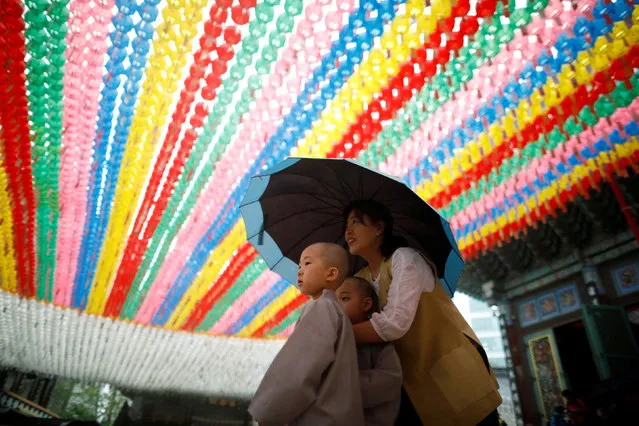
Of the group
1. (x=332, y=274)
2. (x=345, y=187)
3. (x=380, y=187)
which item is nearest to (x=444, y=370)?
(x=332, y=274)

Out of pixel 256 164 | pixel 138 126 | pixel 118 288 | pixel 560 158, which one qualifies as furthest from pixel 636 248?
pixel 118 288

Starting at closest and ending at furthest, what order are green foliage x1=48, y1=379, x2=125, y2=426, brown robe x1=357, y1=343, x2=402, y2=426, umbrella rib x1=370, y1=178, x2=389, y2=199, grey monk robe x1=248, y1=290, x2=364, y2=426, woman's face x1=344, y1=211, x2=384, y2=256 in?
grey monk robe x1=248, y1=290, x2=364, y2=426 < brown robe x1=357, y1=343, x2=402, y2=426 < woman's face x1=344, y1=211, x2=384, y2=256 < umbrella rib x1=370, y1=178, x2=389, y2=199 < green foliage x1=48, y1=379, x2=125, y2=426

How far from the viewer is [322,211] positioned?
7.95 ft

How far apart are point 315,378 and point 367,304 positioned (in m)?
0.62

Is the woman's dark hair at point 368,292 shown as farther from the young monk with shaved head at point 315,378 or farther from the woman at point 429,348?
the young monk with shaved head at point 315,378

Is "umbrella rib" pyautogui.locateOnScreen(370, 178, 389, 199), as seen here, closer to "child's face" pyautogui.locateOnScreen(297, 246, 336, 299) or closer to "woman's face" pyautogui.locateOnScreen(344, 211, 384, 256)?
"woman's face" pyautogui.locateOnScreen(344, 211, 384, 256)

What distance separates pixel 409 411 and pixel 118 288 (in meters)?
6.31

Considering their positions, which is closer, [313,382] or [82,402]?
[313,382]

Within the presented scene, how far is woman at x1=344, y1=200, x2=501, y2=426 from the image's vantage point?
1537mm

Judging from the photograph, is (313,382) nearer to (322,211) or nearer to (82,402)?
(322,211)

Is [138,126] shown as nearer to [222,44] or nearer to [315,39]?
[222,44]

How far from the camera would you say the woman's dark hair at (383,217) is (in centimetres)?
202

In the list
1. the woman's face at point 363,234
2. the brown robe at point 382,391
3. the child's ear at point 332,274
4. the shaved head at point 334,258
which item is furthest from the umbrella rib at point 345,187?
the brown robe at point 382,391

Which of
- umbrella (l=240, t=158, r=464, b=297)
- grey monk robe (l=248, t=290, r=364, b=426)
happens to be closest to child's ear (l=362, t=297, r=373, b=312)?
grey monk robe (l=248, t=290, r=364, b=426)
